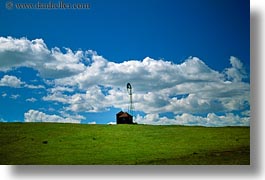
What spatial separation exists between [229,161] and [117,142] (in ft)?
5.52

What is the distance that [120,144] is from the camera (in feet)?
64.0

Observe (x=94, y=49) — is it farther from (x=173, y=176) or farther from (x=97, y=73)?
(x=173, y=176)

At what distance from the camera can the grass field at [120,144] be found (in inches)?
762

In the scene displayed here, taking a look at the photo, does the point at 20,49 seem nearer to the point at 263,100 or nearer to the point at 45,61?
the point at 45,61

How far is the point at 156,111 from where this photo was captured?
19.5 metres

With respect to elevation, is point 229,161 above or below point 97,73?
below

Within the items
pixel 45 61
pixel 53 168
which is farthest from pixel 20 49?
pixel 53 168

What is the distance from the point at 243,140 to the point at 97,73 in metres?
2.37

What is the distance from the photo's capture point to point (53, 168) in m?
19.3

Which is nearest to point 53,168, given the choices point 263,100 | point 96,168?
point 96,168

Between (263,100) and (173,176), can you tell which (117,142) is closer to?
→ (173,176)

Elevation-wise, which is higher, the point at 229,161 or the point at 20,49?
the point at 20,49

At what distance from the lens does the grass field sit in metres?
19.3

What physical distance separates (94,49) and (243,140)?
257 centimetres
